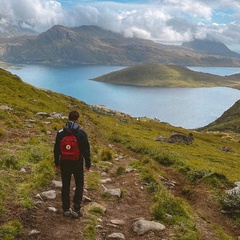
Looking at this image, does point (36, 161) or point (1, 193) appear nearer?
point (1, 193)

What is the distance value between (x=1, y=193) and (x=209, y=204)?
1008 centimetres

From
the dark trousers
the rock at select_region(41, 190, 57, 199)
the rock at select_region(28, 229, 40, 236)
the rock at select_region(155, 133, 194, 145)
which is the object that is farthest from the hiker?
the rock at select_region(155, 133, 194, 145)

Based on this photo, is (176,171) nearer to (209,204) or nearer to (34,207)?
(209,204)

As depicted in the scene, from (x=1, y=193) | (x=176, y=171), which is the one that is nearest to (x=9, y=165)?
(x=1, y=193)

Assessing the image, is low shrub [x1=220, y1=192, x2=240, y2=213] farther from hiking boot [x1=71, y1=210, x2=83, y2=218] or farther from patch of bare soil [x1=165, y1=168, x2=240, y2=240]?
hiking boot [x1=71, y1=210, x2=83, y2=218]

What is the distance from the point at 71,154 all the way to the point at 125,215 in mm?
3646

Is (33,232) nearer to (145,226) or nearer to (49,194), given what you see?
(49,194)

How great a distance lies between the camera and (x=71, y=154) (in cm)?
998

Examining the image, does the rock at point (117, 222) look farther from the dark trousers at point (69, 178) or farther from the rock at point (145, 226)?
the dark trousers at point (69, 178)

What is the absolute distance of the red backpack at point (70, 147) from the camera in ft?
32.7

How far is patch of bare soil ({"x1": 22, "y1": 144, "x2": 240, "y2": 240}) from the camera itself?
941 centimetres

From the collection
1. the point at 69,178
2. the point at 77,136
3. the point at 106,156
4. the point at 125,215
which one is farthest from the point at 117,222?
the point at 106,156

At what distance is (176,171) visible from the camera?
830 inches

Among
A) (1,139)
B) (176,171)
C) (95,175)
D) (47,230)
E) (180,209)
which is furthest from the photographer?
(176,171)
